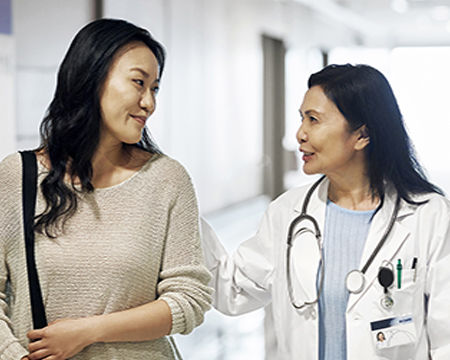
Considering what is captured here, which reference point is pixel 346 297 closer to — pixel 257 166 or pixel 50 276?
pixel 50 276

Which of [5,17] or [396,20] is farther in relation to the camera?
[396,20]

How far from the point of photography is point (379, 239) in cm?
201

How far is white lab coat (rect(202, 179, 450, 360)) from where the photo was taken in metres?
1.95

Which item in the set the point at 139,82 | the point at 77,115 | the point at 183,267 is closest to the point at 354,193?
the point at 183,267

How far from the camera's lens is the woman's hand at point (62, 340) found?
166 centimetres

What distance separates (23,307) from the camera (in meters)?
1.72

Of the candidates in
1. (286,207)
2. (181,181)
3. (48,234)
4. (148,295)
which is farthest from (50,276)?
(286,207)

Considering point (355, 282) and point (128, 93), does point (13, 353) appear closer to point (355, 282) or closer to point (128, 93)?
point (128, 93)

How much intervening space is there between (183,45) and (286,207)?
2.67 m

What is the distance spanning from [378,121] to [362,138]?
0.22 feet

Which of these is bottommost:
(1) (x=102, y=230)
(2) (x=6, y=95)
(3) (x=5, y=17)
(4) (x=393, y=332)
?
(4) (x=393, y=332)

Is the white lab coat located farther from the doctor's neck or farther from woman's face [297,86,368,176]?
woman's face [297,86,368,176]

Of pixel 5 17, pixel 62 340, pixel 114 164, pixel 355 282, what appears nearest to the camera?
pixel 62 340

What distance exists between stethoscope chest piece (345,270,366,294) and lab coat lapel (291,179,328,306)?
0.10 m
